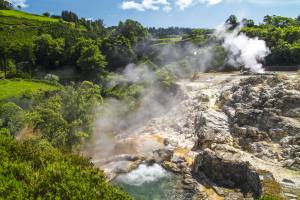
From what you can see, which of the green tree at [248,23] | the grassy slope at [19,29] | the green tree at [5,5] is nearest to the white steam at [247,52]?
the green tree at [248,23]

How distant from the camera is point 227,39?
3563 inches

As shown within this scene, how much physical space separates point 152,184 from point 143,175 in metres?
2.32

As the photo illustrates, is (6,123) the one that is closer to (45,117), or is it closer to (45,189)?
(45,117)

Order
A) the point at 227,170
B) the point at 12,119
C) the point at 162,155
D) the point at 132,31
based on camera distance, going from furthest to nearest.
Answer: the point at 132,31
the point at 162,155
the point at 12,119
the point at 227,170

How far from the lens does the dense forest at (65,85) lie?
2520cm

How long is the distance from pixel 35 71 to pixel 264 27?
177 ft

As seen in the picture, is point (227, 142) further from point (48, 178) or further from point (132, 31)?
point (132, 31)

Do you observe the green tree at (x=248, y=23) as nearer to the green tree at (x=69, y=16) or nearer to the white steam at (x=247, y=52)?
the white steam at (x=247, y=52)

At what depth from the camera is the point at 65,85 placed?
254 feet

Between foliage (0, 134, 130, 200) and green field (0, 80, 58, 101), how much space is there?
114ft

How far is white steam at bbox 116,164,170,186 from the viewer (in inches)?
1619

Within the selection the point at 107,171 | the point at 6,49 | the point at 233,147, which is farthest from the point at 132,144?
the point at 6,49

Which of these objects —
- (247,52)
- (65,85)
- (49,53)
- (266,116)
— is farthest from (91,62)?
(266,116)

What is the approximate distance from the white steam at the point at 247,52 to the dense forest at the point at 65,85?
5.99 feet
